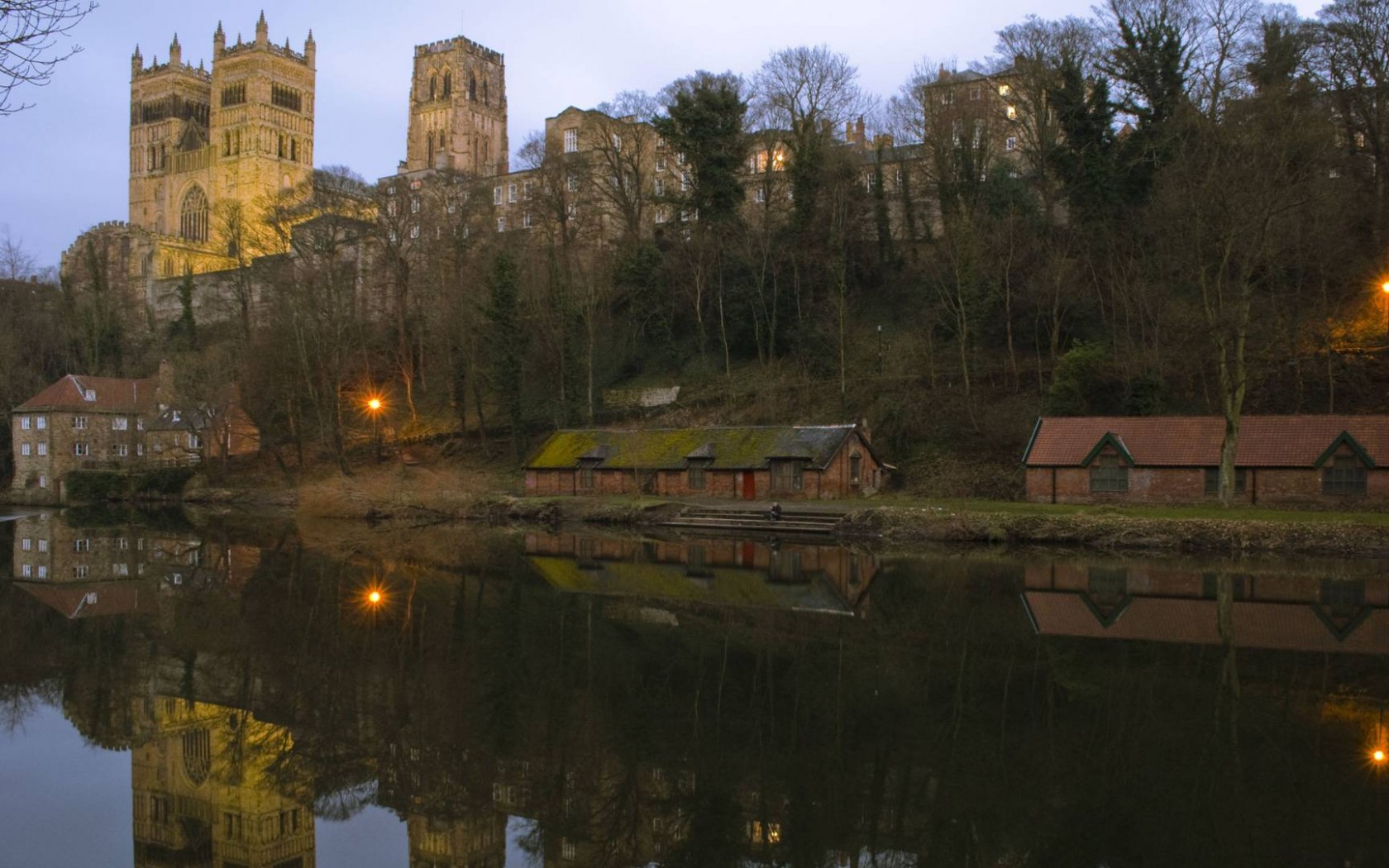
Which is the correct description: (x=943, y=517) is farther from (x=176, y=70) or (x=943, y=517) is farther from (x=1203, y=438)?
(x=176, y=70)

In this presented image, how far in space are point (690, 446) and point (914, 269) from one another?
16.2 meters

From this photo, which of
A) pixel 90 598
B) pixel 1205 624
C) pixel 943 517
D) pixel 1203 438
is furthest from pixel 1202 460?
pixel 90 598

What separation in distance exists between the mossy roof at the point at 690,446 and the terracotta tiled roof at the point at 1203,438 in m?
7.39

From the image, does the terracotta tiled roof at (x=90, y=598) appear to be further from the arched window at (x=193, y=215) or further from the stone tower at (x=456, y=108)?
the arched window at (x=193, y=215)

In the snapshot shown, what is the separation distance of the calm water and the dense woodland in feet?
55.9

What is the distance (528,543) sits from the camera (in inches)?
1223

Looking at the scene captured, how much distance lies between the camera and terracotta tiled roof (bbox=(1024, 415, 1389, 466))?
30.7 m

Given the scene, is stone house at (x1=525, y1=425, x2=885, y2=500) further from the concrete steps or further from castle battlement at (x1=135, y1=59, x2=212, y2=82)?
castle battlement at (x1=135, y1=59, x2=212, y2=82)

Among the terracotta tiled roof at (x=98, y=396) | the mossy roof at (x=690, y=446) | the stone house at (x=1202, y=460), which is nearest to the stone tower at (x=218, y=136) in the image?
the terracotta tiled roof at (x=98, y=396)

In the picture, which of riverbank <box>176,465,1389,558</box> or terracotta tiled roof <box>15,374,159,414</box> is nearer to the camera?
riverbank <box>176,465,1389,558</box>

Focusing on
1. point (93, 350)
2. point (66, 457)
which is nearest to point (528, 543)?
point (66, 457)

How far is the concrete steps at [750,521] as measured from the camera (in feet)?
109

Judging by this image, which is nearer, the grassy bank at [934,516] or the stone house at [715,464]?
the grassy bank at [934,516]

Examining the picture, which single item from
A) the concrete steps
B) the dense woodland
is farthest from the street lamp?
the concrete steps
